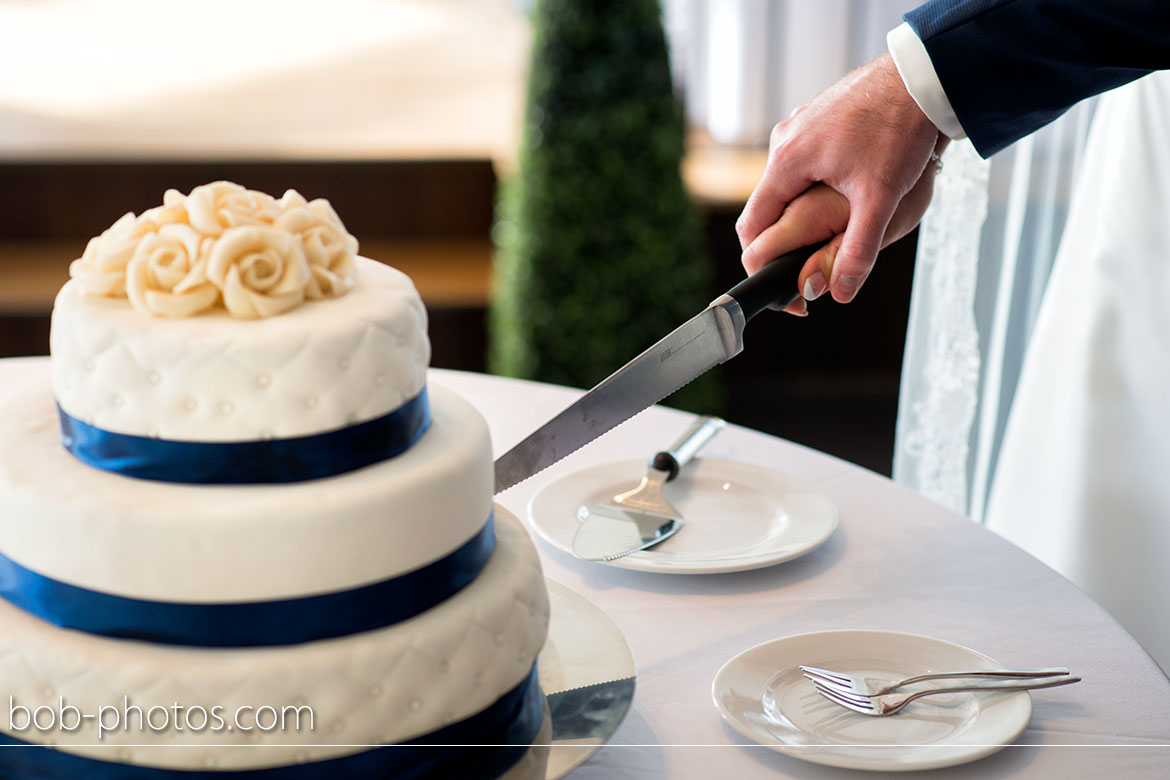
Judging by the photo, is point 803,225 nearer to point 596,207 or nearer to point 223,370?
point 223,370

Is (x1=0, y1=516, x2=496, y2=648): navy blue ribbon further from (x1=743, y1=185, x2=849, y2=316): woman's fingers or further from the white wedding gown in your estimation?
the white wedding gown

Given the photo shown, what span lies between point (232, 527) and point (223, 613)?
0.18 feet

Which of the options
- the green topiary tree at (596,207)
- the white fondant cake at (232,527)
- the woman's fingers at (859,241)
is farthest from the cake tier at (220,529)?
the green topiary tree at (596,207)

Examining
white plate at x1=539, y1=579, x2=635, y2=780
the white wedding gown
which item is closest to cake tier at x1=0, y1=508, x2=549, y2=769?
white plate at x1=539, y1=579, x2=635, y2=780

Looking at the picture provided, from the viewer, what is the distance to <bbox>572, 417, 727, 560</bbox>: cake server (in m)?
1.10

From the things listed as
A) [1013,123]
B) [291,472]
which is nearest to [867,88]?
[1013,123]

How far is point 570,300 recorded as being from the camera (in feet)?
10.9

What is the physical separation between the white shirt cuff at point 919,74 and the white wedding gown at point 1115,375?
544mm

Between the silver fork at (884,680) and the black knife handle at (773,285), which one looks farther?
the black knife handle at (773,285)

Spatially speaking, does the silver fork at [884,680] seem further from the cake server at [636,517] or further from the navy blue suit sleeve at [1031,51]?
the navy blue suit sleeve at [1031,51]

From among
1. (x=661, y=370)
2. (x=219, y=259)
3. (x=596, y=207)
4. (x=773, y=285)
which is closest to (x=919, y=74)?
(x=773, y=285)

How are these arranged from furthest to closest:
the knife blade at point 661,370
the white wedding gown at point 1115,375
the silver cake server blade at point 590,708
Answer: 1. the white wedding gown at point 1115,375
2. the knife blade at point 661,370
3. the silver cake server blade at point 590,708

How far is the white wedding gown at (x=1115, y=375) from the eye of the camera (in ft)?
5.17

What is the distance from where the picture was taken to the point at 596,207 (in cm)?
325
